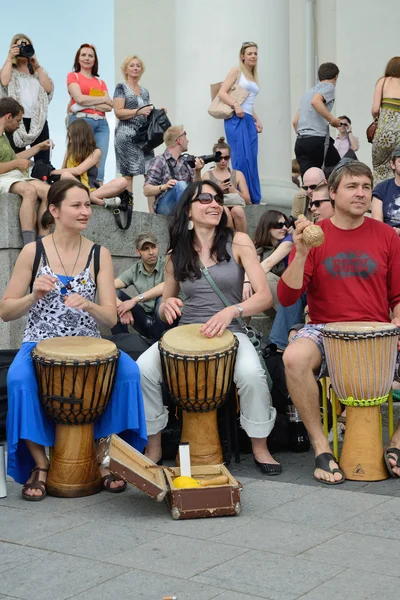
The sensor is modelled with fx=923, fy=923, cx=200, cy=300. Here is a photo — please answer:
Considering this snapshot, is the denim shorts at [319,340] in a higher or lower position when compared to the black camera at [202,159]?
lower

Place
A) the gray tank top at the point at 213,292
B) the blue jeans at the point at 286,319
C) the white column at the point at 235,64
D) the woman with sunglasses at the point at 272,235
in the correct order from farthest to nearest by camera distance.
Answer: the white column at the point at 235,64
the woman with sunglasses at the point at 272,235
the blue jeans at the point at 286,319
the gray tank top at the point at 213,292

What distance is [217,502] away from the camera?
3.84 meters

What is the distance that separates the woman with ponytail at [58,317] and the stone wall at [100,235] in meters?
1.94

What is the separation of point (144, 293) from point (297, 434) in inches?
76.1

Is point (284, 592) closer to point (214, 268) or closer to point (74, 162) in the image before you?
point (214, 268)

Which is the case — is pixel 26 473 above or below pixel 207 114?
below

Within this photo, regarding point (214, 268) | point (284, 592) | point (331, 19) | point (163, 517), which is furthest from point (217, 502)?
point (331, 19)

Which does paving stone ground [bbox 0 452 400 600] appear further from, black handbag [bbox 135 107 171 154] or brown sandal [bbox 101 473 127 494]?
black handbag [bbox 135 107 171 154]

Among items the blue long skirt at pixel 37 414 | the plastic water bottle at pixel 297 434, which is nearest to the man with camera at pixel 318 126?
the plastic water bottle at pixel 297 434

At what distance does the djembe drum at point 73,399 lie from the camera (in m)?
4.26

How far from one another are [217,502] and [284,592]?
96cm

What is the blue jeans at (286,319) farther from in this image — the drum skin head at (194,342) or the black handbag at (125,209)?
the black handbag at (125,209)

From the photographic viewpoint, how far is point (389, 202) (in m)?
6.33

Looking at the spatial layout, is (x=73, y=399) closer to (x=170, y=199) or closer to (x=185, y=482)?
(x=185, y=482)
